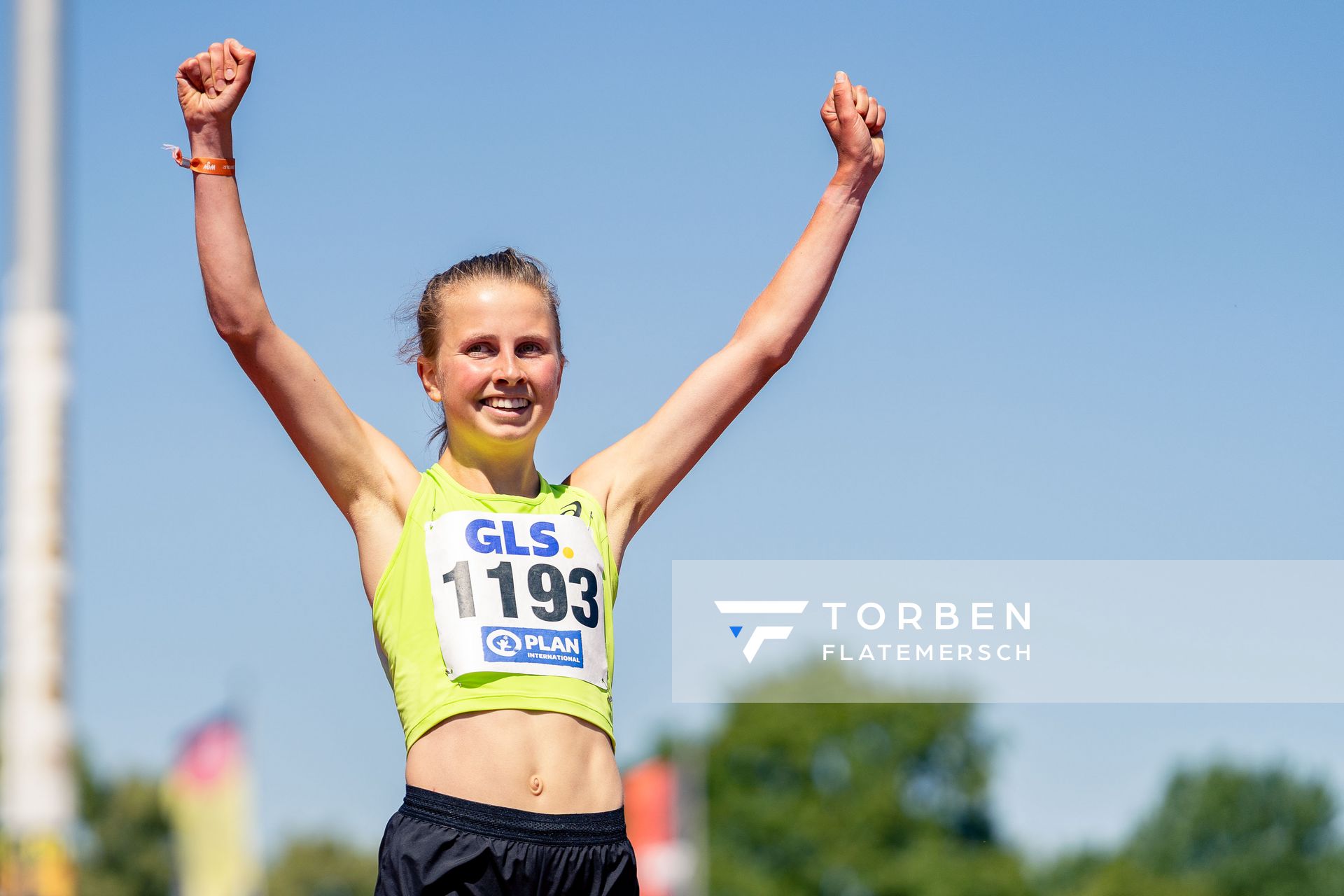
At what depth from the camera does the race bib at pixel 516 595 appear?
452cm

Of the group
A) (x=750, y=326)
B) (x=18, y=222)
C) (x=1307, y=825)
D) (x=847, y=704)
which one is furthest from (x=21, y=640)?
(x=1307, y=825)

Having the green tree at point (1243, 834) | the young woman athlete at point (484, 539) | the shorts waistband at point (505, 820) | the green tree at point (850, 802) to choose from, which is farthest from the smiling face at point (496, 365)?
the green tree at point (1243, 834)

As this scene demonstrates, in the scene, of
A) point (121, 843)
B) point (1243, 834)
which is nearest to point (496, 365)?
point (1243, 834)

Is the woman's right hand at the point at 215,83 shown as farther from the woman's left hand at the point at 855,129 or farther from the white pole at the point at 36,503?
the woman's left hand at the point at 855,129

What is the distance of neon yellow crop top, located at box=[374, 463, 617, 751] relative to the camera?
14.8 feet

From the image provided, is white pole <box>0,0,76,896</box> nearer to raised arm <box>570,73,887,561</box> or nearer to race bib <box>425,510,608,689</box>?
race bib <box>425,510,608,689</box>

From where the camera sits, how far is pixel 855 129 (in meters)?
5.33

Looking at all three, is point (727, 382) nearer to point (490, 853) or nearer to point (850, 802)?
point (490, 853)

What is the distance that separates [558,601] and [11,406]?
1.71 meters

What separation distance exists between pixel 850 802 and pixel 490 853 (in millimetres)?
52062

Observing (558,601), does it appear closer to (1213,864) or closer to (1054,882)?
(1054,882)

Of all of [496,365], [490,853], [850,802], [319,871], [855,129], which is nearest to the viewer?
[490,853]

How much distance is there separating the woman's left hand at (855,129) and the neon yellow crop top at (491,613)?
1.37 m

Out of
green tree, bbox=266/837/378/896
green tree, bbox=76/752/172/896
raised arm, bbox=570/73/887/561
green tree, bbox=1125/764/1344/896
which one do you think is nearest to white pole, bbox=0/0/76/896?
raised arm, bbox=570/73/887/561
